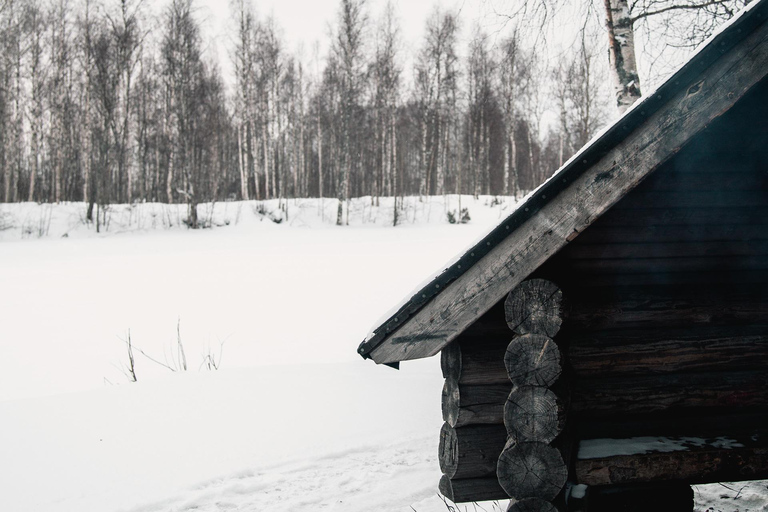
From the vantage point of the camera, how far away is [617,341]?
2.72 meters

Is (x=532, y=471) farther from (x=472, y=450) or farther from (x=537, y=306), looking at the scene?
(x=537, y=306)

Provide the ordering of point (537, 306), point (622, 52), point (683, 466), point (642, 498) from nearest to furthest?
1. point (537, 306)
2. point (683, 466)
3. point (642, 498)
4. point (622, 52)

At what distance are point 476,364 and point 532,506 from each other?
687mm

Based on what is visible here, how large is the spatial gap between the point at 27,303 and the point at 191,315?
3.36m

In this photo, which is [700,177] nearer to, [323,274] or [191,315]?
[191,315]

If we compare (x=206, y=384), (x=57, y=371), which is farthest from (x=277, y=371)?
(x=57, y=371)

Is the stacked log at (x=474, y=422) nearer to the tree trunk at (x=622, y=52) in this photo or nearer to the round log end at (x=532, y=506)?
the round log end at (x=532, y=506)

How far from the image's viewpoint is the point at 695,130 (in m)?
2.09

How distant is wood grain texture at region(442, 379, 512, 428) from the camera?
261 cm

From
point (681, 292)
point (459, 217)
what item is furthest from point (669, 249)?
point (459, 217)

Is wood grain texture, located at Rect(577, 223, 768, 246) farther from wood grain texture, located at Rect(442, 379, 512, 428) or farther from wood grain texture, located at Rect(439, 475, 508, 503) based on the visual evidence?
wood grain texture, located at Rect(439, 475, 508, 503)

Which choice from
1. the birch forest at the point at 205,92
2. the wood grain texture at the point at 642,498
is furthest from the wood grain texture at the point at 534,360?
the birch forest at the point at 205,92

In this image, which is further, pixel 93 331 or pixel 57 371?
pixel 93 331

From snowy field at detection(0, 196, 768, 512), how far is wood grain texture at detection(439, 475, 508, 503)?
707mm
